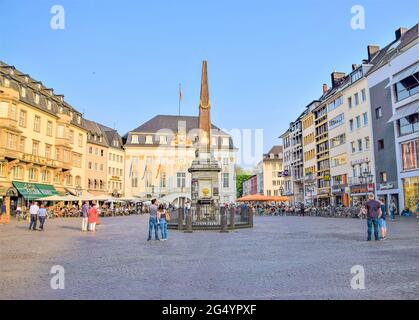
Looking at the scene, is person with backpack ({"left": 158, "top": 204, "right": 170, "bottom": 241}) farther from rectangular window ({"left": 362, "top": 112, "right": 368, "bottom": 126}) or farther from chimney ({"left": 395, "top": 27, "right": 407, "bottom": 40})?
chimney ({"left": 395, "top": 27, "right": 407, "bottom": 40})

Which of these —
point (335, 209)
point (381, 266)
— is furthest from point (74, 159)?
point (381, 266)

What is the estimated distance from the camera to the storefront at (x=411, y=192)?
37438mm

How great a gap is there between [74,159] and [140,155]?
63.6 ft

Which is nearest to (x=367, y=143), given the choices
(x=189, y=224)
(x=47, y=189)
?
(x=189, y=224)

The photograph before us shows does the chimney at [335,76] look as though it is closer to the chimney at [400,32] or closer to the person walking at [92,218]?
the chimney at [400,32]

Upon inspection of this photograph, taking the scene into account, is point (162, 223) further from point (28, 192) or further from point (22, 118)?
point (22, 118)

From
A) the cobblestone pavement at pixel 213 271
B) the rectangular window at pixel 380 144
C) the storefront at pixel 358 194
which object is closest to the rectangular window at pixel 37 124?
the cobblestone pavement at pixel 213 271

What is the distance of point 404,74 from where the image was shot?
126 ft

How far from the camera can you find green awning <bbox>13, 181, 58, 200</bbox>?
Result: 41691 millimetres

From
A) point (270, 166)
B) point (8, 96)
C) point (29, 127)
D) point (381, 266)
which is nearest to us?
point (381, 266)

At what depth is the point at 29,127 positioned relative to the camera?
1764 inches

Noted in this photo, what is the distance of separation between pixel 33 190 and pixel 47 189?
3.41 metres
